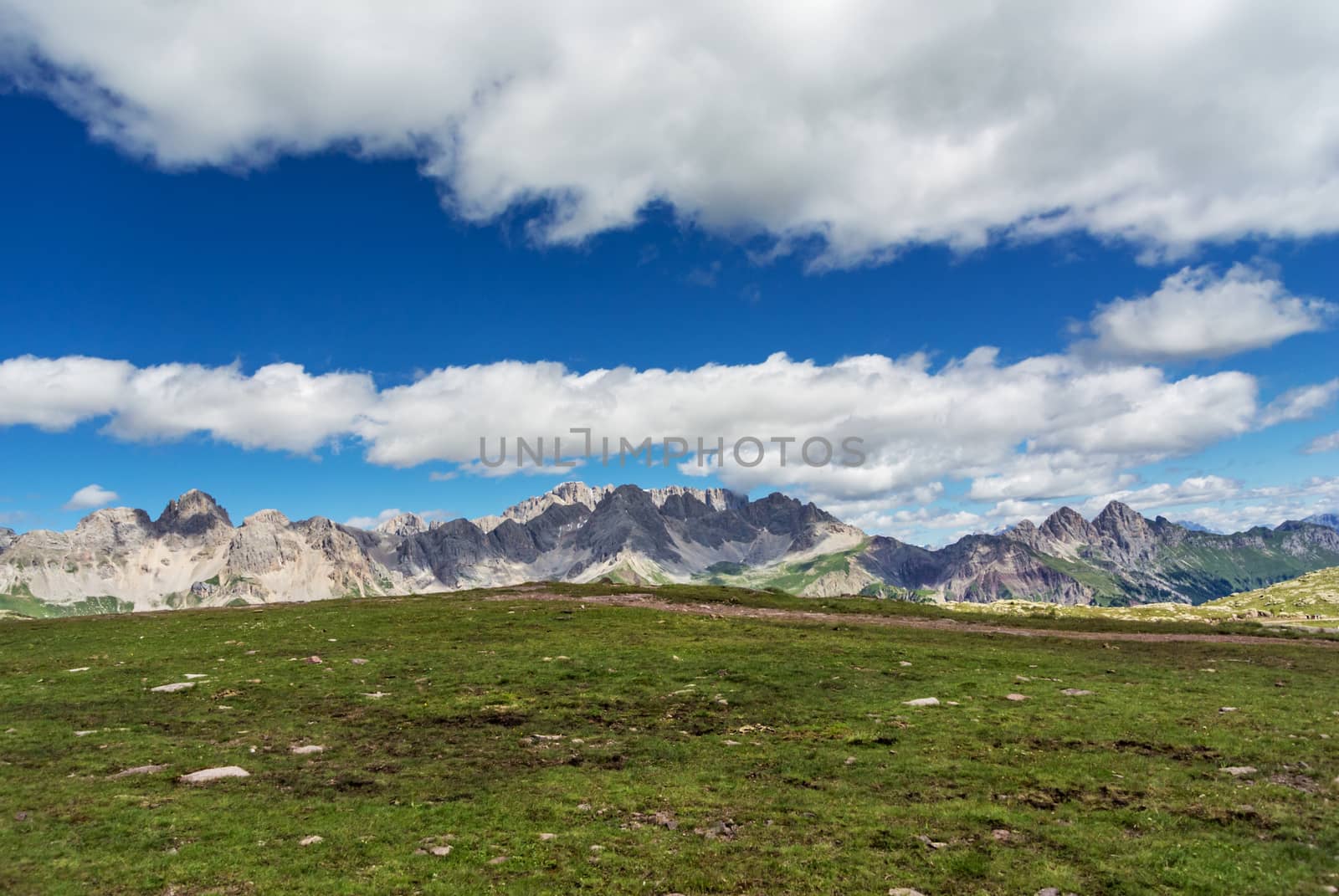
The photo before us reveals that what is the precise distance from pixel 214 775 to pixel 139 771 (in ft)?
10.2

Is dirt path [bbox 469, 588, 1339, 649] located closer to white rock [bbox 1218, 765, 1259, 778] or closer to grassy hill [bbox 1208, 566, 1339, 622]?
white rock [bbox 1218, 765, 1259, 778]

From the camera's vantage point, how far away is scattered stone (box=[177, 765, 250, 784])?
81.4 feet

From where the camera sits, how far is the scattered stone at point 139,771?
2513 cm

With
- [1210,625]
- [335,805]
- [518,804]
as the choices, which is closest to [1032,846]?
[518,804]

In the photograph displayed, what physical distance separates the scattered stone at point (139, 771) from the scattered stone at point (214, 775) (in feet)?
5.14

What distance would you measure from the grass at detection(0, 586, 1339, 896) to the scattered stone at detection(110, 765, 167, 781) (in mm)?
483

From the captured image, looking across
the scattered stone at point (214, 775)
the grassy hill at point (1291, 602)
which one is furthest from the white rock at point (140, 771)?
the grassy hill at point (1291, 602)

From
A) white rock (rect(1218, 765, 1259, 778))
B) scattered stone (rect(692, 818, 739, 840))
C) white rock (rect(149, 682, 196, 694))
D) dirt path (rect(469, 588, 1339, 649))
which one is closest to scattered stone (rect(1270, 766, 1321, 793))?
white rock (rect(1218, 765, 1259, 778))

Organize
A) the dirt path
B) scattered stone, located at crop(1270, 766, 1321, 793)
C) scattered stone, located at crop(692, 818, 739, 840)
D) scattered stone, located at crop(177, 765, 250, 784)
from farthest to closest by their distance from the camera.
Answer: the dirt path < scattered stone, located at crop(177, 765, 250, 784) < scattered stone, located at crop(1270, 766, 1321, 793) < scattered stone, located at crop(692, 818, 739, 840)

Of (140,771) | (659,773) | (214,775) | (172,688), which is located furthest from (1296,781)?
(172,688)

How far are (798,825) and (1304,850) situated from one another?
45.7ft

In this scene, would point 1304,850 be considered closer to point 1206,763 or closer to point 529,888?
point 1206,763

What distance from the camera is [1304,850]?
61.5ft

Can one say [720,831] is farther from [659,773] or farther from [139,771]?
[139,771]
